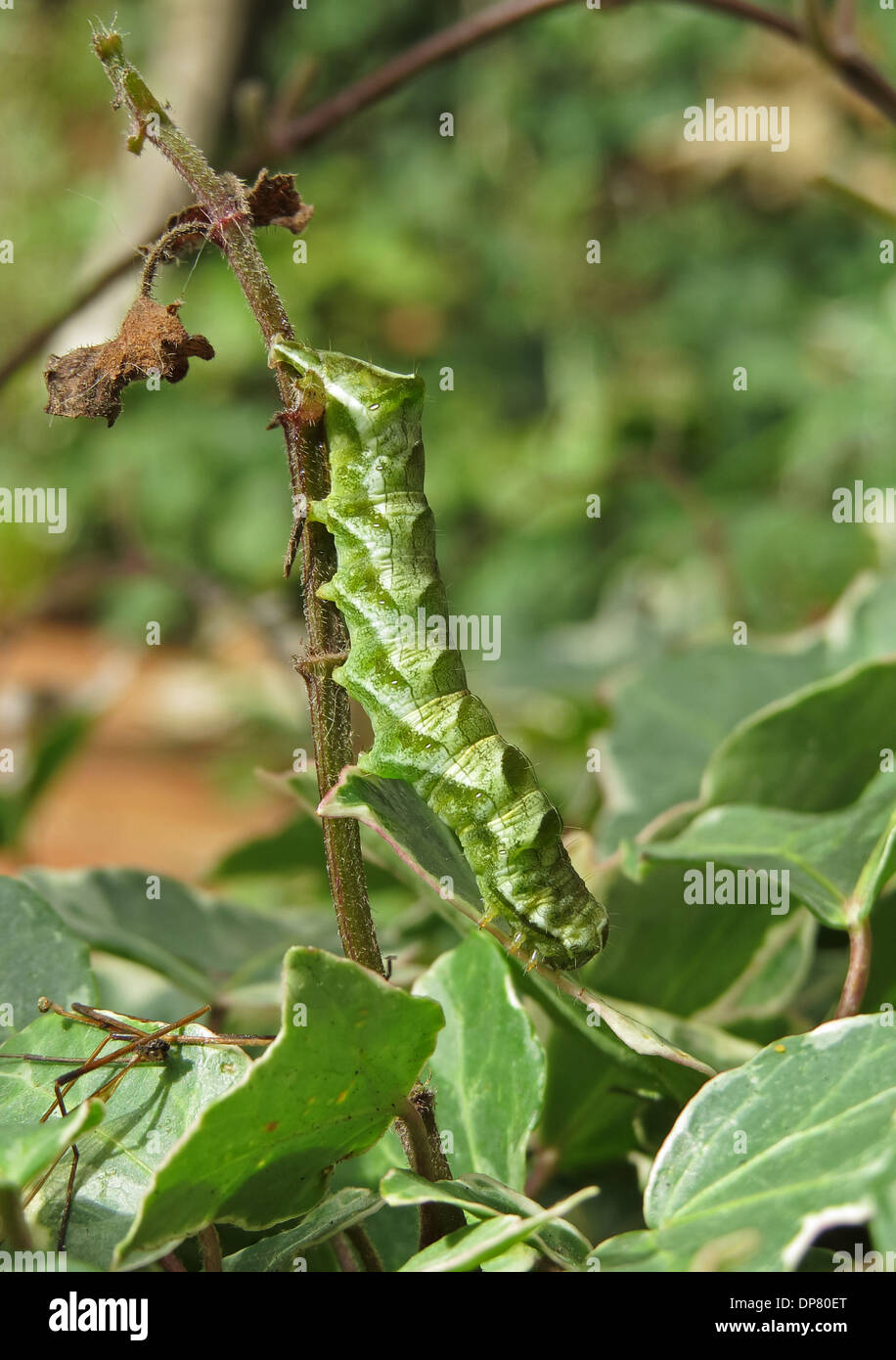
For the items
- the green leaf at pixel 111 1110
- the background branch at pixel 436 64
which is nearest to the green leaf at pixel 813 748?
the green leaf at pixel 111 1110

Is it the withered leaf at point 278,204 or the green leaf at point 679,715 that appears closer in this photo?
the withered leaf at point 278,204

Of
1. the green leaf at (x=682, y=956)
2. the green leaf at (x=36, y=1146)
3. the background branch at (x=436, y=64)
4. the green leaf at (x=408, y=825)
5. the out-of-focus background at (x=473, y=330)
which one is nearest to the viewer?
the green leaf at (x=36, y=1146)

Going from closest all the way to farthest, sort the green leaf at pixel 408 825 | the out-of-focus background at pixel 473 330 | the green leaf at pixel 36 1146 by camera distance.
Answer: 1. the green leaf at pixel 36 1146
2. the green leaf at pixel 408 825
3. the out-of-focus background at pixel 473 330

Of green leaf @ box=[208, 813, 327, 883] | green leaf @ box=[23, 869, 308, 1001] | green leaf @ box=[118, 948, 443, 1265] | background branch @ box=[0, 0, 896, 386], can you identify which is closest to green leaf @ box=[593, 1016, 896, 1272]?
green leaf @ box=[118, 948, 443, 1265]

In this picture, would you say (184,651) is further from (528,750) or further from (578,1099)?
(578,1099)

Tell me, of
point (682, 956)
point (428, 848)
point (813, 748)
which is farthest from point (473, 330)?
point (428, 848)

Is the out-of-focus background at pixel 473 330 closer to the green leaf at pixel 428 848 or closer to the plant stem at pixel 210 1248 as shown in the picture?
the green leaf at pixel 428 848

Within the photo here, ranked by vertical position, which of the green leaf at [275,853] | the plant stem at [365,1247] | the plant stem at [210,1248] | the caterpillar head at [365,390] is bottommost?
the plant stem at [365,1247]
